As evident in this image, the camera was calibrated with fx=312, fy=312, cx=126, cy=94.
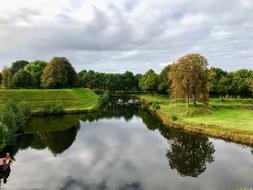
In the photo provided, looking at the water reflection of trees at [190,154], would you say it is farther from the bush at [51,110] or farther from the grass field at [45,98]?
the grass field at [45,98]

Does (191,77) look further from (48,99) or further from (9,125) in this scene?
(48,99)

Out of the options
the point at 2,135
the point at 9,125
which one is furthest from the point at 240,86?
the point at 2,135

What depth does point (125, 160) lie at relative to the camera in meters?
42.1

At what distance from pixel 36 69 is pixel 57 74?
20884 millimetres

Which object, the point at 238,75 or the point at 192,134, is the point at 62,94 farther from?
the point at 238,75

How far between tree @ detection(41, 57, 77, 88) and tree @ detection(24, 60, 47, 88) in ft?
29.1

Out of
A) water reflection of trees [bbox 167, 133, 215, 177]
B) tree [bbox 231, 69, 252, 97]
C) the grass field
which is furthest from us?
tree [bbox 231, 69, 252, 97]

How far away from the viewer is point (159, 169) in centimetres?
3819

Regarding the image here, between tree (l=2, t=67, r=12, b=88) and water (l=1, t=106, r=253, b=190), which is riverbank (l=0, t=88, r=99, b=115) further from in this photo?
tree (l=2, t=67, r=12, b=88)

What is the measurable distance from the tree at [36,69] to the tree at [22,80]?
4.85 metres

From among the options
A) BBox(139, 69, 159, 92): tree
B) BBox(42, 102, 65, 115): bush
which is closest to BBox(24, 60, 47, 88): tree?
BBox(42, 102, 65, 115): bush

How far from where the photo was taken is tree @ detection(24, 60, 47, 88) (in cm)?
13355

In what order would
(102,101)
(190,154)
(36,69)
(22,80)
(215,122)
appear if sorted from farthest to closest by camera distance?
1. (36,69)
2. (22,80)
3. (102,101)
4. (215,122)
5. (190,154)

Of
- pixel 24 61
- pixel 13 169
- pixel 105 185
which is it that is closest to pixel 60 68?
pixel 24 61
